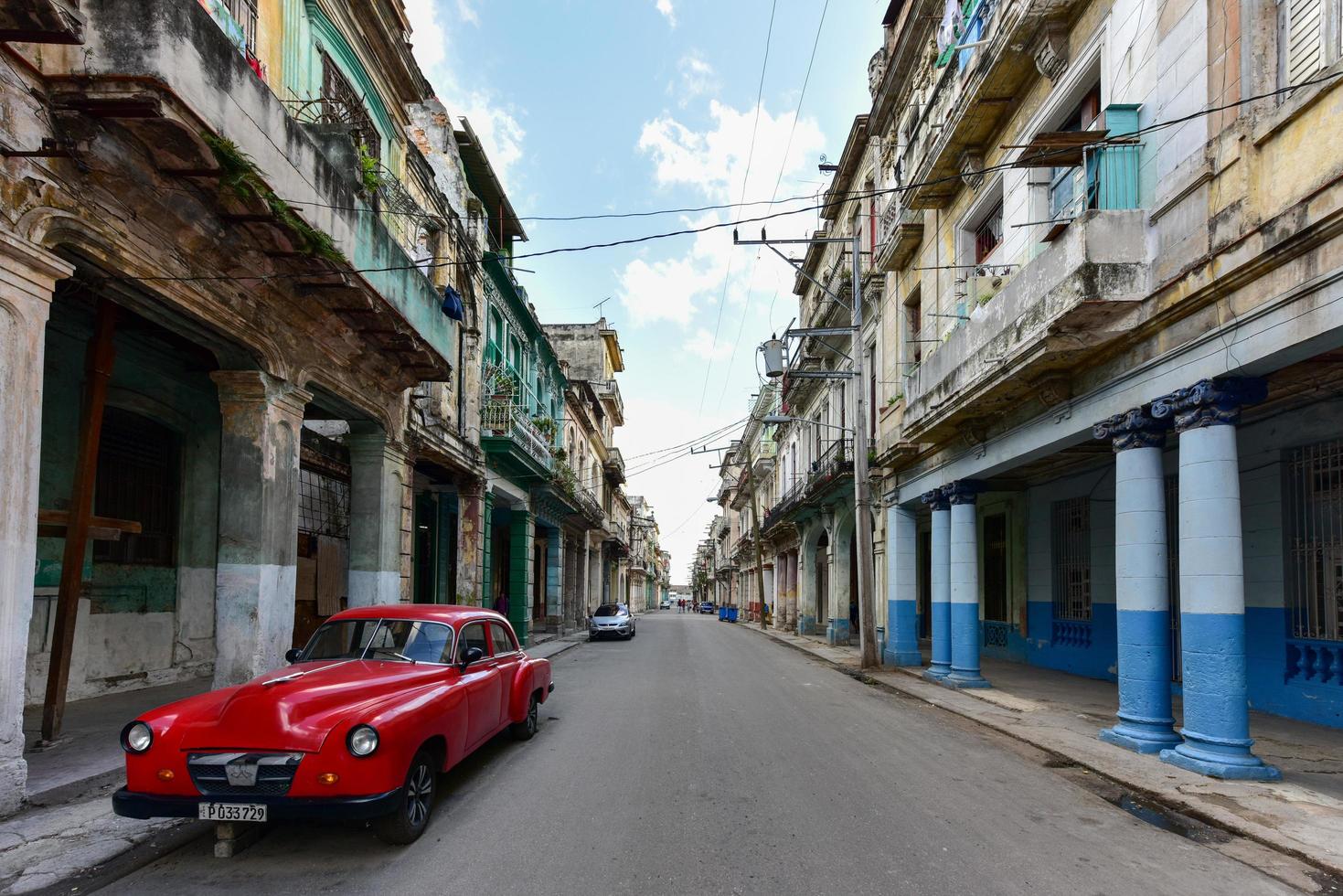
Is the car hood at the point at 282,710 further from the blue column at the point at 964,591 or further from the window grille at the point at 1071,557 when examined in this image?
the window grille at the point at 1071,557

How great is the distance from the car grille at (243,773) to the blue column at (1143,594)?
7817mm

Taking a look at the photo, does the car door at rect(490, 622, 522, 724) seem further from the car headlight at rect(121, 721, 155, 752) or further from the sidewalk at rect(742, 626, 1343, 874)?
the sidewalk at rect(742, 626, 1343, 874)

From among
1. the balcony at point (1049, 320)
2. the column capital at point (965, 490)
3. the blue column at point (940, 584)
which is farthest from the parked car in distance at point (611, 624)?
the balcony at point (1049, 320)

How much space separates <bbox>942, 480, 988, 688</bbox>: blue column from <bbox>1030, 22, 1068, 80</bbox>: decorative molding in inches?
254

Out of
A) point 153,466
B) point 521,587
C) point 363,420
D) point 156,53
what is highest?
point 156,53

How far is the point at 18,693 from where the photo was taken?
5.30 meters

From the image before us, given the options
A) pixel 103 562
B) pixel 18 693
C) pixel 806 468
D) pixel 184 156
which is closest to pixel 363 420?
pixel 103 562

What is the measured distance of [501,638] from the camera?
786 centimetres

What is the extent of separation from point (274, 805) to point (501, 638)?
3534 mm

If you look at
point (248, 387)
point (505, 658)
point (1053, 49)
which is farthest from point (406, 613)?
point (1053, 49)

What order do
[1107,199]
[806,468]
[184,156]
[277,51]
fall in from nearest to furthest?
[184,156] → [1107,199] → [277,51] → [806,468]

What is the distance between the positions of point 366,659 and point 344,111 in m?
8.88

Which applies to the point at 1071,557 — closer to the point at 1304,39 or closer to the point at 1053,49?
the point at 1053,49

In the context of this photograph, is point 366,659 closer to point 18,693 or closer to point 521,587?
point 18,693
